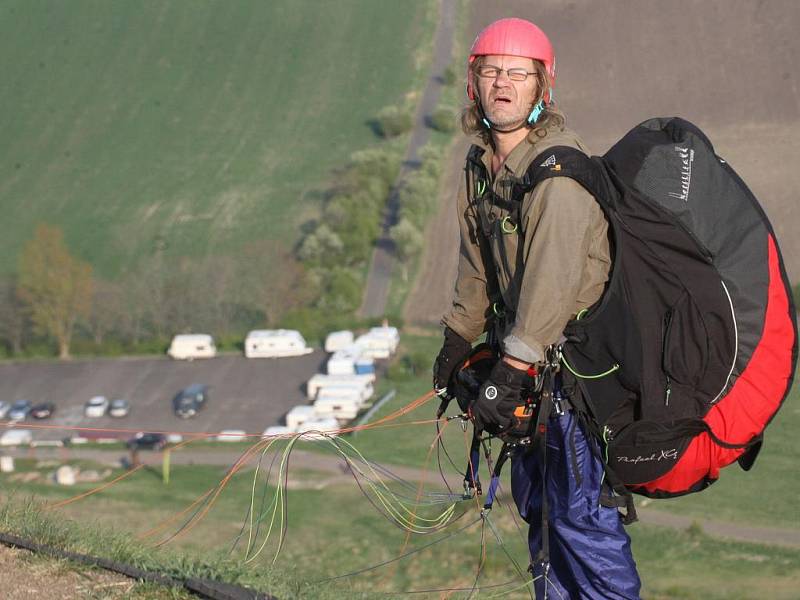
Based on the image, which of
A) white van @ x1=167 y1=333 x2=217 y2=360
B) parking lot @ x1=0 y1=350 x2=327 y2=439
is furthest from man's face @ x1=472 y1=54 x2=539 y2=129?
white van @ x1=167 y1=333 x2=217 y2=360

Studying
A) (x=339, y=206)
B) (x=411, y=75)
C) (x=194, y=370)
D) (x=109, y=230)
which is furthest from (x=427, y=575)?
(x=411, y=75)

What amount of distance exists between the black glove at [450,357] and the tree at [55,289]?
3532 centimetres

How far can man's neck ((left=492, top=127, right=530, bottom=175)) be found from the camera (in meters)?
3.75

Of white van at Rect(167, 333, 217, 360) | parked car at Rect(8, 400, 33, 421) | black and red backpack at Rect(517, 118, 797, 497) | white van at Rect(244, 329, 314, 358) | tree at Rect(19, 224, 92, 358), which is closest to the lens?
black and red backpack at Rect(517, 118, 797, 497)

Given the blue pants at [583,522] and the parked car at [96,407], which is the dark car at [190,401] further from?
the blue pants at [583,522]

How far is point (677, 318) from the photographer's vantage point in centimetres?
354

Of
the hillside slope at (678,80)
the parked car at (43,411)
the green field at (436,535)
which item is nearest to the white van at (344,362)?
the hillside slope at (678,80)

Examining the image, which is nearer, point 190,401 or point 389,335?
point 190,401

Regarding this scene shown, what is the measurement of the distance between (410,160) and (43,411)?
74.3 ft

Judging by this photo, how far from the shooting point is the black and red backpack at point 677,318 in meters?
3.54

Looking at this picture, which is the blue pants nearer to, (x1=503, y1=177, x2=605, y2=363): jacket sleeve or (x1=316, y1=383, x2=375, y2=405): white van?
(x1=503, y1=177, x2=605, y2=363): jacket sleeve

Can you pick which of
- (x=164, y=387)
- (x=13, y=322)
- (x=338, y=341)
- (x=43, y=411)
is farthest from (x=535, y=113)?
(x=13, y=322)

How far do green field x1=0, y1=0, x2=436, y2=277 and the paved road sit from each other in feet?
2.58

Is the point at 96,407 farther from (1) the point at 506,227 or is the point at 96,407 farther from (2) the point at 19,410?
(1) the point at 506,227
